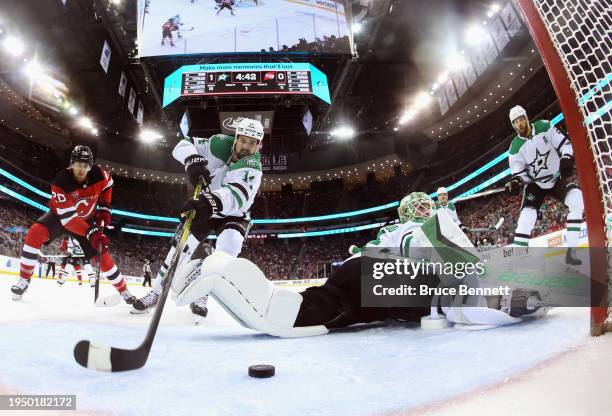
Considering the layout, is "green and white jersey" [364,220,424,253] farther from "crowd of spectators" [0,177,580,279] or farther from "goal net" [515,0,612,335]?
"crowd of spectators" [0,177,580,279]

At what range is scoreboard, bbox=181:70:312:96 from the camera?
9055 mm

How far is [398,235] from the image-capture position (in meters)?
2.49

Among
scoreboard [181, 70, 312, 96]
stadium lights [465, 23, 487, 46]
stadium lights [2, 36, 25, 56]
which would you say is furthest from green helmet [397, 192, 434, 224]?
stadium lights [2, 36, 25, 56]

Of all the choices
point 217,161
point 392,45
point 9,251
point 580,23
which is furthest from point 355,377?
point 9,251

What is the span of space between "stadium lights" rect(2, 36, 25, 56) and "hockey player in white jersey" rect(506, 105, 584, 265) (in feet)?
40.6

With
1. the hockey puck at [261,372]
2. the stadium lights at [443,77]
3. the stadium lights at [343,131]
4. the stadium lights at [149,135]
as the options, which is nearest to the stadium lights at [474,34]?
the stadium lights at [443,77]

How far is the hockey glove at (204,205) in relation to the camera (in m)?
2.35

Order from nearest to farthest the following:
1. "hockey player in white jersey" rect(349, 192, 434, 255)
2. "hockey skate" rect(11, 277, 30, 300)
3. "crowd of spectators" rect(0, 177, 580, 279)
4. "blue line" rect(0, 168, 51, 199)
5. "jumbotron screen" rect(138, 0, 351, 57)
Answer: "hockey player in white jersey" rect(349, 192, 434, 255) → "hockey skate" rect(11, 277, 30, 300) → "jumbotron screen" rect(138, 0, 351, 57) → "crowd of spectators" rect(0, 177, 580, 279) → "blue line" rect(0, 168, 51, 199)

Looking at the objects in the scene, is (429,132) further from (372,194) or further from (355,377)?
(355,377)

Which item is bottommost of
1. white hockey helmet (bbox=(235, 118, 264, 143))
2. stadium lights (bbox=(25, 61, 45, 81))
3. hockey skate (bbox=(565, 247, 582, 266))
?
hockey skate (bbox=(565, 247, 582, 266))

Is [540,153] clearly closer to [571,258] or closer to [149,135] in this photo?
[571,258]

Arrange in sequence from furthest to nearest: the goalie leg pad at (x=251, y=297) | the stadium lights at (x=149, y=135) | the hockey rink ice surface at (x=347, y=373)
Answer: the stadium lights at (x=149, y=135), the goalie leg pad at (x=251, y=297), the hockey rink ice surface at (x=347, y=373)

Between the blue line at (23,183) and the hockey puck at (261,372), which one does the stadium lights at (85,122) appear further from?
the hockey puck at (261,372)

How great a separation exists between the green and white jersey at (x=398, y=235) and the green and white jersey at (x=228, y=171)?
887 millimetres
